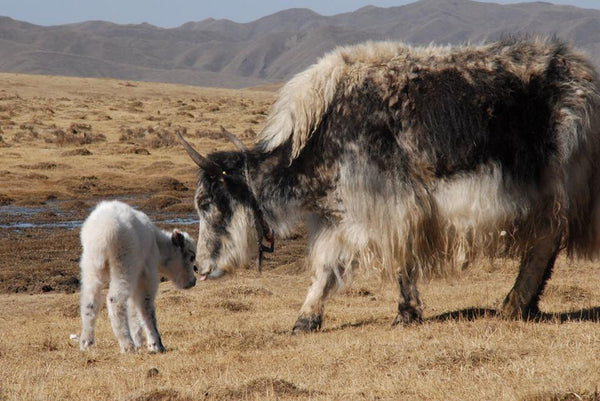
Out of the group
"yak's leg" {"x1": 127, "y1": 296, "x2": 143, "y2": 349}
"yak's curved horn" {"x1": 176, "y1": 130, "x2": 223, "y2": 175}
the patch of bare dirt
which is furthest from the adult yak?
the patch of bare dirt

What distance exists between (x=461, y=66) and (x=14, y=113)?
3635cm

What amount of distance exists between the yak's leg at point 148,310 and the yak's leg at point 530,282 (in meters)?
2.85

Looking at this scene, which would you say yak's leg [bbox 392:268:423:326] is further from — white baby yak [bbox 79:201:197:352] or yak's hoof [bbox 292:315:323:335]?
white baby yak [bbox 79:201:197:352]

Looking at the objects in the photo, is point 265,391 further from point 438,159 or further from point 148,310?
point 148,310

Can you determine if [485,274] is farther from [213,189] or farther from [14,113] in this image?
[14,113]

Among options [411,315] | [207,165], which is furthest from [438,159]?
[207,165]

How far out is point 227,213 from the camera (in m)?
8.24

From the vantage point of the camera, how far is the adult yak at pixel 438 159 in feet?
24.3

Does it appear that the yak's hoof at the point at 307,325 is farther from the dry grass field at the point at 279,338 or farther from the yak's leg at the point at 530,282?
the yak's leg at the point at 530,282

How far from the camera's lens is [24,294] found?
40.4 ft

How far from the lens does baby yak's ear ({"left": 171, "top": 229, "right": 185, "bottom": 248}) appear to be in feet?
29.1

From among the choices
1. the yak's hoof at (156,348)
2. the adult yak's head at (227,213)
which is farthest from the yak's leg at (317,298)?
the yak's hoof at (156,348)

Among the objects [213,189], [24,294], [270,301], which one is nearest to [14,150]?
[24,294]

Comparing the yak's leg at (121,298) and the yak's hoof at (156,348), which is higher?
the yak's leg at (121,298)
